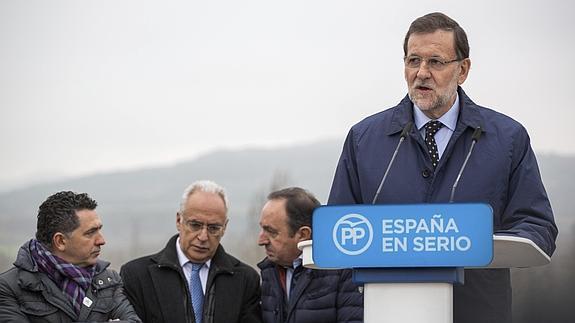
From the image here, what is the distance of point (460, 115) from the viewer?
290 centimetres

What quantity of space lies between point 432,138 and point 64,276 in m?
1.16

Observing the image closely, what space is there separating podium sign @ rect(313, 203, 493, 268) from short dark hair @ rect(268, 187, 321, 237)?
1556 mm

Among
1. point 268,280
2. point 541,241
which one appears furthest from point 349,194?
point 268,280

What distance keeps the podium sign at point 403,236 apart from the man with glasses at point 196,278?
4.59ft

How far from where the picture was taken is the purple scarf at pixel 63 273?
10.8ft

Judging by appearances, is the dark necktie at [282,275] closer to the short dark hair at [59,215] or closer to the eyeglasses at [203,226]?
the eyeglasses at [203,226]

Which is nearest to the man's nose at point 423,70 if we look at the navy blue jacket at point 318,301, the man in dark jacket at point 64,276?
the navy blue jacket at point 318,301

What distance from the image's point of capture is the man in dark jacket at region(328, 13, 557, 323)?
2.78m

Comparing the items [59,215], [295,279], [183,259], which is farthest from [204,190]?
[59,215]

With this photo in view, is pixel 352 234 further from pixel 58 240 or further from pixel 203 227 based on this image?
pixel 203 227

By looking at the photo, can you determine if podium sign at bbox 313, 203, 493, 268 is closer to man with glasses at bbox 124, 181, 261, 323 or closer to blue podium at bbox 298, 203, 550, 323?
blue podium at bbox 298, 203, 550, 323

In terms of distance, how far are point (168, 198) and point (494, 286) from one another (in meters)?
2.95

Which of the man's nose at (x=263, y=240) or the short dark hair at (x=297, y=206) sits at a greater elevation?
the short dark hair at (x=297, y=206)

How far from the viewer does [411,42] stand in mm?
2877
